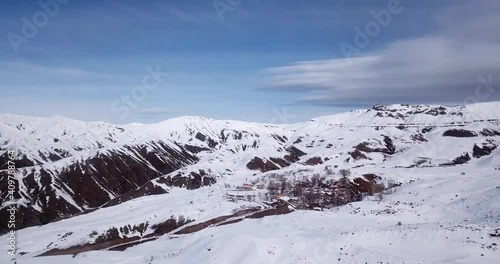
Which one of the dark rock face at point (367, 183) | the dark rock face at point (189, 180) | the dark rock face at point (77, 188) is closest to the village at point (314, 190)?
the dark rock face at point (367, 183)

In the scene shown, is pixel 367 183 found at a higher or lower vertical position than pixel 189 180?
lower

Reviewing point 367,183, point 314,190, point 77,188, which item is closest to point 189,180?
point 77,188

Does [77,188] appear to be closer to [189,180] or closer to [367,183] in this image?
[189,180]

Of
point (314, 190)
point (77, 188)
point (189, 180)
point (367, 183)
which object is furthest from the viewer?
point (189, 180)

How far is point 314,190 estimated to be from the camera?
113938 mm

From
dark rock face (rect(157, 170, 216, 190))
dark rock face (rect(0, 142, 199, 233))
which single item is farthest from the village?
dark rock face (rect(0, 142, 199, 233))

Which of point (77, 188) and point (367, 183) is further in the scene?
point (77, 188)

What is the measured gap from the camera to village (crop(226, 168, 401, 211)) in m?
95.8

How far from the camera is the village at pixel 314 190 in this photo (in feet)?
314

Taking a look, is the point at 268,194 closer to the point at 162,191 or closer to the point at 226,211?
the point at 226,211

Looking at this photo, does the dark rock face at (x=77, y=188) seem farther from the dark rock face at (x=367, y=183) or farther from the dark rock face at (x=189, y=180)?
the dark rock face at (x=367, y=183)

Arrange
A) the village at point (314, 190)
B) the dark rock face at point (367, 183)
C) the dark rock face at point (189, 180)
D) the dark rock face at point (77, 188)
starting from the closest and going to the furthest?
the village at point (314, 190) → the dark rock face at point (367, 183) → the dark rock face at point (77, 188) → the dark rock face at point (189, 180)

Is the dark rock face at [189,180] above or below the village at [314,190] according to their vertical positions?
above

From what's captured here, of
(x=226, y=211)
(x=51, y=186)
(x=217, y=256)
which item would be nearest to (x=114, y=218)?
(x=226, y=211)
